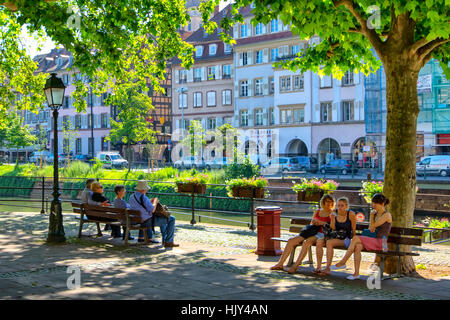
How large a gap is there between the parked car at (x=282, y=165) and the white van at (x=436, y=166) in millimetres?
12563

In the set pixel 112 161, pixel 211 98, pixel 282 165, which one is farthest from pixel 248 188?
pixel 211 98

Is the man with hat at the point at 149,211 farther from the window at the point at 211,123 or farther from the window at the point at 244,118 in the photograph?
the window at the point at 211,123

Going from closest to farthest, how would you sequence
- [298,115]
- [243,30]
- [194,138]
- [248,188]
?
[248,188] < [298,115] < [194,138] < [243,30]

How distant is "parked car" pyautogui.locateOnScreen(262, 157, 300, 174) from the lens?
167ft

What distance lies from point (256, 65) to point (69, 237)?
164 ft

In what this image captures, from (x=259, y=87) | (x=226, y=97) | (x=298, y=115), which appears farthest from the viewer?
(x=226, y=97)

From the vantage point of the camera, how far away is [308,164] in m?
52.3

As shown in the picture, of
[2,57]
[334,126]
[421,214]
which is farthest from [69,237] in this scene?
[334,126]

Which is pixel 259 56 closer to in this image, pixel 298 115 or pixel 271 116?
pixel 271 116

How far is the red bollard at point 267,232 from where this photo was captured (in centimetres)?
1132

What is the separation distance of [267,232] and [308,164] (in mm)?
41385

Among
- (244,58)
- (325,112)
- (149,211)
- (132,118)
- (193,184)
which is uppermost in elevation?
(244,58)

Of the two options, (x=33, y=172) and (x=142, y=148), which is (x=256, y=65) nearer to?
(x=142, y=148)

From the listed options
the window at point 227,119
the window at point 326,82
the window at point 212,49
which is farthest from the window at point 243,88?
the window at point 326,82
